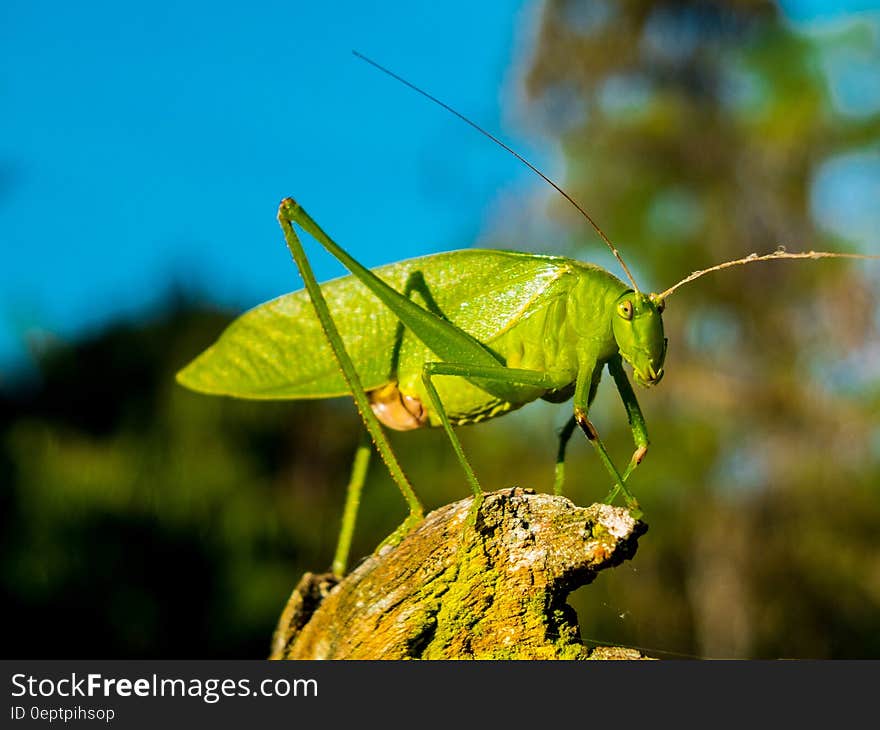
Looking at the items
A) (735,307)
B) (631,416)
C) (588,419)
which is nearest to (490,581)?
(588,419)

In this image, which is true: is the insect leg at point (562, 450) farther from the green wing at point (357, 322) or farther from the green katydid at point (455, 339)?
the green wing at point (357, 322)

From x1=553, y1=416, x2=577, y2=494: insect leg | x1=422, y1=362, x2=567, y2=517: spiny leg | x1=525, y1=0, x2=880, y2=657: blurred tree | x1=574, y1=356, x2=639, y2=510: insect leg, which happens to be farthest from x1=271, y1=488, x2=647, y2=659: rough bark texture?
x1=525, y1=0, x2=880, y2=657: blurred tree

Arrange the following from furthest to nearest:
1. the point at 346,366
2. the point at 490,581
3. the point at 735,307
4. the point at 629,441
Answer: the point at 735,307
the point at 629,441
the point at 346,366
the point at 490,581

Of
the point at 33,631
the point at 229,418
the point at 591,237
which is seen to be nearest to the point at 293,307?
the point at 33,631

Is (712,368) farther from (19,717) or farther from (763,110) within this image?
(19,717)

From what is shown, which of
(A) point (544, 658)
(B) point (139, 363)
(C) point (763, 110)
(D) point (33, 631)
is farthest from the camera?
(C) point (763, 110)

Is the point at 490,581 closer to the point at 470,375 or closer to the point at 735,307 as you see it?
the point at 470,375
